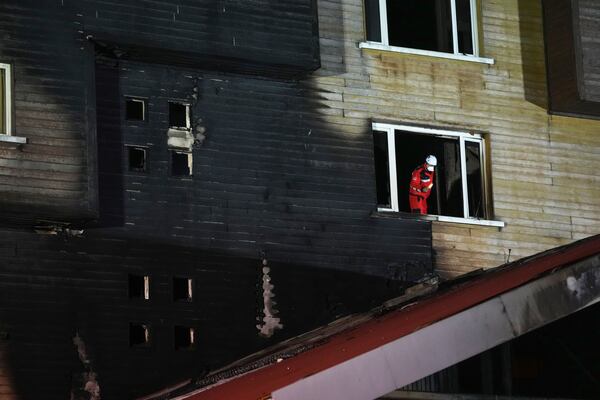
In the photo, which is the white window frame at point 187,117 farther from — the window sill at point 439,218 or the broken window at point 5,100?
the window sill at point 439,218

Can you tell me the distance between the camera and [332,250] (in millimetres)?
24984

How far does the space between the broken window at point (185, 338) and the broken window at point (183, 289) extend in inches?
16.6

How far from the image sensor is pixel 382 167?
2597cm

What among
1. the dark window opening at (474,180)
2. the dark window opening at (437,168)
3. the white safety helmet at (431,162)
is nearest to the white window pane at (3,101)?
the dark window opening at (437,168)

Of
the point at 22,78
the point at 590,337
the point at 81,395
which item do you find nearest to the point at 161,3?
the point at 22,78

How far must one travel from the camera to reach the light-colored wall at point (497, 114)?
2584 centimetres

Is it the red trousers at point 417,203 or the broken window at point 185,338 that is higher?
the red trousers at point 417,203

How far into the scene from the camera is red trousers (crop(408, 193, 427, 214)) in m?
25.9

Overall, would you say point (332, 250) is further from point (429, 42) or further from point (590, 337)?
point (590, 337)

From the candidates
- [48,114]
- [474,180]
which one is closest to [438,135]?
[474,180]

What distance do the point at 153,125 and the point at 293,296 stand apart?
322 cm

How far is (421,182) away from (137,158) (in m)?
4.70

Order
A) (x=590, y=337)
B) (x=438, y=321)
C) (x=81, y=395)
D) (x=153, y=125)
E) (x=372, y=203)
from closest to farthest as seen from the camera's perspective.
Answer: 1. (x=438, y=321)
2. (x=590, y=337)
3. (x=81, y=395)
4. (x=153, y=125)
5. (x=372, y=203)

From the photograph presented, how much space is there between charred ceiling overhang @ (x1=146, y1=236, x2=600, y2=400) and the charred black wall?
450 centimetres
